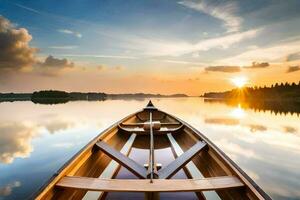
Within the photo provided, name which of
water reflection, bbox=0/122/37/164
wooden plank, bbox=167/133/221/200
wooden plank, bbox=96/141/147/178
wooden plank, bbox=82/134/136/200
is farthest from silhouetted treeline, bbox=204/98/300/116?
wooden plank, bbox=96/141/147/178

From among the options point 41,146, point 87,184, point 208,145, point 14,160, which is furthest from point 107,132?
point 41,146

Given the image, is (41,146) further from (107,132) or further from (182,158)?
(182,158)

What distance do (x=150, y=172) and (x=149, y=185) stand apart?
0.51 meters

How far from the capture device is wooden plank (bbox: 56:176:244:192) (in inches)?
134

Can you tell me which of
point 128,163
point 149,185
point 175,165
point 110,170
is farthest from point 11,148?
point 149,185

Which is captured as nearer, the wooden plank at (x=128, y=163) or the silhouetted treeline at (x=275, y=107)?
the wooden plank at (x=128, y=163)

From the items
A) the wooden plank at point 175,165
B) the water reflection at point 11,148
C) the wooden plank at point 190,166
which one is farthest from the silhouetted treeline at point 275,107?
the wooden plank at point 175,165

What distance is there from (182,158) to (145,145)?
Answer: 3895 millimetres

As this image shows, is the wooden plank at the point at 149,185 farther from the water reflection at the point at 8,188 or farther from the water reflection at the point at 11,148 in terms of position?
the water reflection at the point at 11,148

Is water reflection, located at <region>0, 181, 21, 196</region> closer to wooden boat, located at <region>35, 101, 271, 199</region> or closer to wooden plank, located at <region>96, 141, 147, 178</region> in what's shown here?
wooden boat, located at <region>35, 101, 271, 199</region>

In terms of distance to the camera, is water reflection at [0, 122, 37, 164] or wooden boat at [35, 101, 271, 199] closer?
wooden boat at [35, 101, 271, 199]

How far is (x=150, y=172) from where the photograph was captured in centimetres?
402

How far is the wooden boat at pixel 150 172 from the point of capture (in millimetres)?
3504

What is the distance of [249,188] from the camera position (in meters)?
3.54
